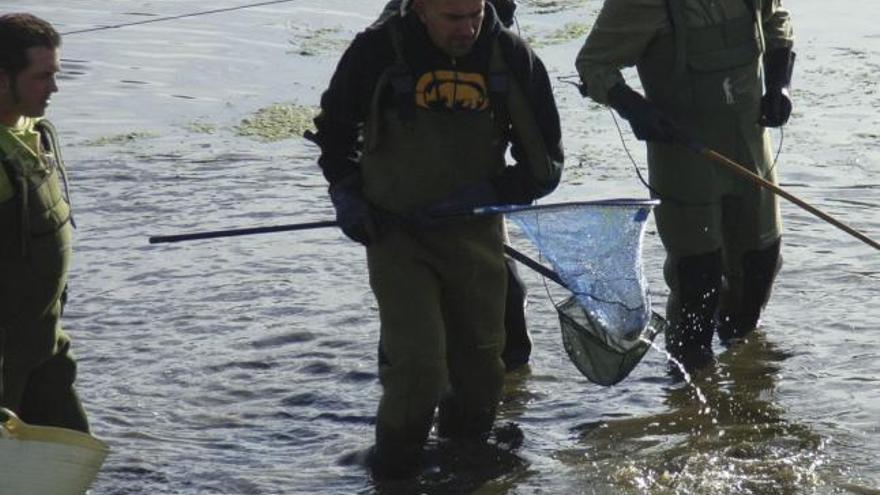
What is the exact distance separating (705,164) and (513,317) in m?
0.99

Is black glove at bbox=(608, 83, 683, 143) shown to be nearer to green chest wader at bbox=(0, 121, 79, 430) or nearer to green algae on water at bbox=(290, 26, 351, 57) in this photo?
green chest wader at bbox=(0, 121, 79, 430)

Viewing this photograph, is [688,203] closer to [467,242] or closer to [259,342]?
[467,242]

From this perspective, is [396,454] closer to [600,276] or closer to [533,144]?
[600,276]

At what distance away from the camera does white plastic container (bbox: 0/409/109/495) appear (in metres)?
4.97

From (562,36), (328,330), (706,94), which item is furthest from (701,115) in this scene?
(562,36)

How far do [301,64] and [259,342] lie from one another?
584 centimetres

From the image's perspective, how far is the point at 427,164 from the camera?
6125 mm

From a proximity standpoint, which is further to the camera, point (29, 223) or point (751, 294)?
point (751, 294)

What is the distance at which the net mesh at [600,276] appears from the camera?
20.7ft

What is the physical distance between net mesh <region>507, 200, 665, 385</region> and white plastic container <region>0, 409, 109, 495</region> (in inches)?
68.5

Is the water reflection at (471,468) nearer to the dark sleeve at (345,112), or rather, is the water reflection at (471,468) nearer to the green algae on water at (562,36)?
the dark sleeve at (345,112)

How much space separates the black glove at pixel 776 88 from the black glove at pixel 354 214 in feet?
6.21

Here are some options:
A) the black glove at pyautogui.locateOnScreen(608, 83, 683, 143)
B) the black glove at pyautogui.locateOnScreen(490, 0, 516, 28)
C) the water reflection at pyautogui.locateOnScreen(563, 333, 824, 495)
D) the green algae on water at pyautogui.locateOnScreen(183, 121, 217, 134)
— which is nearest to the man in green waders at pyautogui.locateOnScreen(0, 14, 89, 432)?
the water reflection at pyautogui.locateOnScreen(563, 333, 824, 495)

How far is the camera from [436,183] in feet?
20.2
